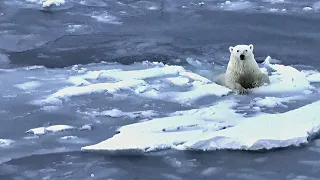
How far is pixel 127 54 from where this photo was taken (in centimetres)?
884

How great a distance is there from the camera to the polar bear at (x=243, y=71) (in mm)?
7516

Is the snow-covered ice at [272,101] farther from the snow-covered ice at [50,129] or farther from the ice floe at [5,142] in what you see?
the ice floe at [5,142]

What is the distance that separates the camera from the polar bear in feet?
24.7

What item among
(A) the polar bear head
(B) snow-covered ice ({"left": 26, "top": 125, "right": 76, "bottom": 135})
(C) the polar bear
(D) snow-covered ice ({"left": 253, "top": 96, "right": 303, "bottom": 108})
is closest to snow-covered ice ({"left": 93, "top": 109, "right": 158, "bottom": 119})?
(B) snow-covered ice ({"left": 26, "top": 125, "right": 76, "bottom": 135})

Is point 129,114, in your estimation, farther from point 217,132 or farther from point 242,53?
point 242,53

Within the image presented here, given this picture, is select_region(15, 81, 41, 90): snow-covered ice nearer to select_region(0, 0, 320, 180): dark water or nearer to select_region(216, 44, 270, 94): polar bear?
select_region(0, 0, 320, 180): dark water

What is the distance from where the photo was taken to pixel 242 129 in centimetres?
599

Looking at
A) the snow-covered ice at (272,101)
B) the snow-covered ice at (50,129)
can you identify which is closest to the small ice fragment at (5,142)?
the snow-covered ice at (50,129)

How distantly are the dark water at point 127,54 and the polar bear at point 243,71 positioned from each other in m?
0.96

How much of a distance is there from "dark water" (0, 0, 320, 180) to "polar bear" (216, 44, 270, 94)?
96 centimetres

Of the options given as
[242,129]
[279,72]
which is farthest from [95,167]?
[279,72]

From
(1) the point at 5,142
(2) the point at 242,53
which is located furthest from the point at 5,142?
(2) the point at 242,53

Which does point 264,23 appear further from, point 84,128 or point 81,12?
point 84,128

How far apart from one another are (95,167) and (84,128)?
894mm
